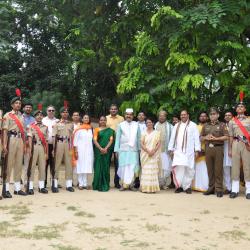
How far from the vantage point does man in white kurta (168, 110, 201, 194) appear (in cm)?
855

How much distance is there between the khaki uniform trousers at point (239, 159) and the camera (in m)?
7.97

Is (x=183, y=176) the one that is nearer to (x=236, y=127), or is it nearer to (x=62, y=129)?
(x=236, y=127)

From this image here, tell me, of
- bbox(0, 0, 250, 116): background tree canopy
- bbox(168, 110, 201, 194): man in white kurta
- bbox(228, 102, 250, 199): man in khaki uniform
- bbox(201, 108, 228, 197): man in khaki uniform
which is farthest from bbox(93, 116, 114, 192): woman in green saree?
bbox(228, 102, 250, 199): man in khaki uniform

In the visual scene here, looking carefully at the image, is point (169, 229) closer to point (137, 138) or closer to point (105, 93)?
point (137, 138)

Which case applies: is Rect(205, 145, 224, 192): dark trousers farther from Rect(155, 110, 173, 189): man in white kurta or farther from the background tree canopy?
the background tree canopy

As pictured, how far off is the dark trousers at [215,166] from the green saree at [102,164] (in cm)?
205

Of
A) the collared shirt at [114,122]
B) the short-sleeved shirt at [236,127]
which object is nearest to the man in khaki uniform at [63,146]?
the collared shirt at [114,122]

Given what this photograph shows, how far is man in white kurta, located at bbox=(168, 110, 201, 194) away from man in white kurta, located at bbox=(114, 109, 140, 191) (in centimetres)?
81

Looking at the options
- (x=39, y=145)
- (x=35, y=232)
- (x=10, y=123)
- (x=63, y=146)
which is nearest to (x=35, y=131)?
(x=39, y=145)

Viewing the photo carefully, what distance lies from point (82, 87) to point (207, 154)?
9181 millimetres

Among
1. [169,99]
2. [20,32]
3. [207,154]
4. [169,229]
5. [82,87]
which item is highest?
[20,32]

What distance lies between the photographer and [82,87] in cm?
1664

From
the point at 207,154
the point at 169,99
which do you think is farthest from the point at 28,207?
the point at 169,99

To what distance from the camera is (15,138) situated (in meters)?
7.80
